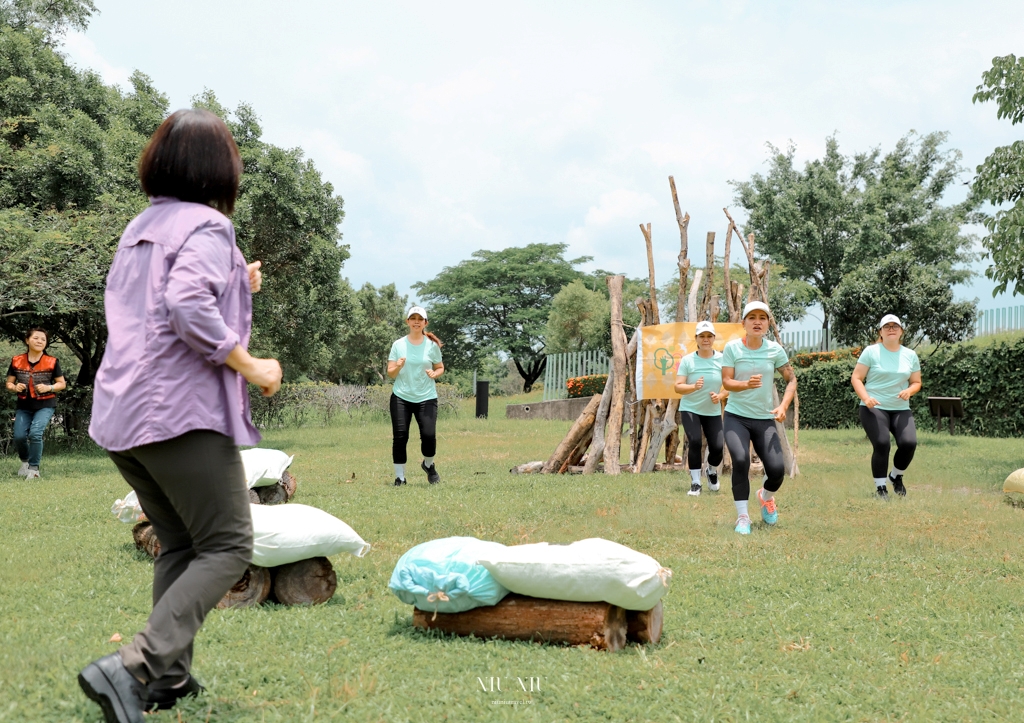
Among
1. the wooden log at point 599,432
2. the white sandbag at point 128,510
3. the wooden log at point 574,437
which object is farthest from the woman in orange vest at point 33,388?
the wooden log at point 599,432

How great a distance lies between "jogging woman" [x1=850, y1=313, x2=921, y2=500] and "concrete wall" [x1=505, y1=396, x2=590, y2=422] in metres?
17.8

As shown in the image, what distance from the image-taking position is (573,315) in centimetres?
3975

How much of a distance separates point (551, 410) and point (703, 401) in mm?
17973

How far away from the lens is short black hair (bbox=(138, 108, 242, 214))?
3.07 m

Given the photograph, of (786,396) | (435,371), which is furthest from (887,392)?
(435,371)

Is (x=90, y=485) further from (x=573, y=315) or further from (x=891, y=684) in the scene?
(x=573, y=315)

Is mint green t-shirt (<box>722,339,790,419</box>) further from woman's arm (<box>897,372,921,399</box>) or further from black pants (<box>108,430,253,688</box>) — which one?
black pants (<box>108,430,253,688</box>)

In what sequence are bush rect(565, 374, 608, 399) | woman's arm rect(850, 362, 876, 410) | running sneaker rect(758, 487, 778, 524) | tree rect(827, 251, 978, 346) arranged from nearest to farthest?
running sneaker rect(758, 487, 778, 524), woman's arm rect(850, 362, 876, 410), tree rect(827, 251, 978, 346), bush rect(565, 374, 608, 399)

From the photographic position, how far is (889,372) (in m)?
9.45

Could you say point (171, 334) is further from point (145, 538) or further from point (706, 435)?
point (706, 435)

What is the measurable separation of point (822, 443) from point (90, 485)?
1366 centimetres

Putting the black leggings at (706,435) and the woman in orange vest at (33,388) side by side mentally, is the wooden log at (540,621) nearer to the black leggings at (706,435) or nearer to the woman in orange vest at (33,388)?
the black leggings at (706,435)

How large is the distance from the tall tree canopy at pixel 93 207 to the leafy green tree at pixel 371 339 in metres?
23.8

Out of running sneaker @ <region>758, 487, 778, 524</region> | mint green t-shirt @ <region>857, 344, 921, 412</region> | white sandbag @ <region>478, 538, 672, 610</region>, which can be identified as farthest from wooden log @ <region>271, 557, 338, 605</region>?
mint green t-shirt @ <region>857, 344, 921, 412</region>
